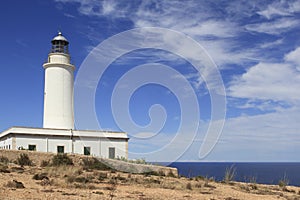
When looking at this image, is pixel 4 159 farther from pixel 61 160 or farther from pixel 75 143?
pixel 75 143

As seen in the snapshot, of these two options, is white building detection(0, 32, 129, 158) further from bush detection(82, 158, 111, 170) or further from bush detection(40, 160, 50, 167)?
bush detection(82, 158, 111, 170)

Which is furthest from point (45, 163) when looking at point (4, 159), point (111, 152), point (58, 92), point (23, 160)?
point (58, 92)

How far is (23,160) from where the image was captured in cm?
2183

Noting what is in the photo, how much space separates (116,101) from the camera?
67.7 feet

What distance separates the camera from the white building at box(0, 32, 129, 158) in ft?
90.0

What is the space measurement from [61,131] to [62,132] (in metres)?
0.10

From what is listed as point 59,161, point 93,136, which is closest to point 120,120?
point 59,161

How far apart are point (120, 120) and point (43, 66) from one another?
11947 millimetres

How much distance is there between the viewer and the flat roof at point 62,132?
27156 mm

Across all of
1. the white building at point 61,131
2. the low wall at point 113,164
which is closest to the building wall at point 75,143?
the white building at point 61,131

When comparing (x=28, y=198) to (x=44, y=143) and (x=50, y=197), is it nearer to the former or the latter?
Answer: (x=50, y=197)

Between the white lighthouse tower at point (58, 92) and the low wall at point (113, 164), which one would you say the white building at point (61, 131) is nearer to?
the white lighthouse tower at point (58, 92)

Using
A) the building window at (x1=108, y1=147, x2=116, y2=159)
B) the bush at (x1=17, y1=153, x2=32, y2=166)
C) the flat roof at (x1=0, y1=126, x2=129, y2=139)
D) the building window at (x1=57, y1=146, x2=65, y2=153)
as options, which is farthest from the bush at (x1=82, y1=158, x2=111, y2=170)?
the building window at (x1=108, y1=147, x2=116, y2=159)

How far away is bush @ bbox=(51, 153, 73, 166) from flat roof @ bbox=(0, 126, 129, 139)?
5.61 meters
